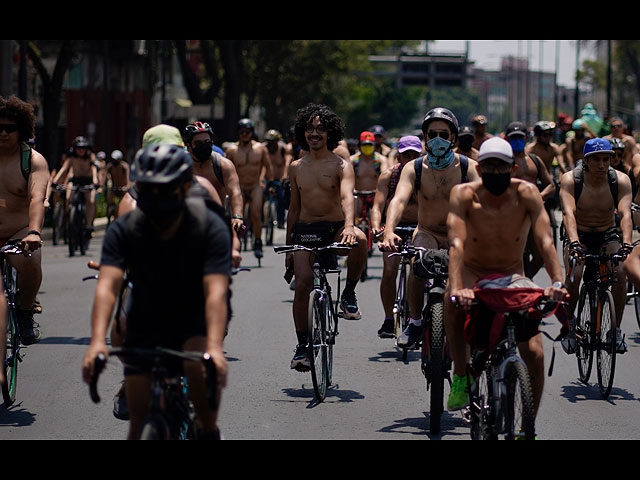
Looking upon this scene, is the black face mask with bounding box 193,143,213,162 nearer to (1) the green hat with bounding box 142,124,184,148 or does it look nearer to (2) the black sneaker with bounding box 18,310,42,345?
(2) the black sneaker with bounding box 18,310,42,345

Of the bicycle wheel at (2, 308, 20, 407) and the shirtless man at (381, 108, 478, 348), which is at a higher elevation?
the shirtless man at (381, 108, 478, 348)

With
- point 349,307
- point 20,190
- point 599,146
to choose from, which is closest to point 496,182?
point 599,146

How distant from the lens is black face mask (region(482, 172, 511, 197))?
6.64m

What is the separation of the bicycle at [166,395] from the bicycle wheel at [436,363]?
252cm

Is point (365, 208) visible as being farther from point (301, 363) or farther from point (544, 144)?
point (301, 363)

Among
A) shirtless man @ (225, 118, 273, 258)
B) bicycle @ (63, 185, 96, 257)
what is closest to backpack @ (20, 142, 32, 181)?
shirtless man @ (225, 118, 273, 258)

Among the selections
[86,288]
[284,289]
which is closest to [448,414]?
[284,289]

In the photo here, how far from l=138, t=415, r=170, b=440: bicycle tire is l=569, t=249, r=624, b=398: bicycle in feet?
15.0

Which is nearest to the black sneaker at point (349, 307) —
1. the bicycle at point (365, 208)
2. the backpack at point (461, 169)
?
the backpack at point (461, 169)

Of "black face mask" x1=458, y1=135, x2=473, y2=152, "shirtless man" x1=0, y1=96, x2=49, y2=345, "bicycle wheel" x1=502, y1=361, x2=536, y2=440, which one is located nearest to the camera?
"bicycle wheel" x1=502, y1=361, x2=536, y2=440

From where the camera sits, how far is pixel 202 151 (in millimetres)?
10047

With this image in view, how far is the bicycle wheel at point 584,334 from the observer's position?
30.9ft

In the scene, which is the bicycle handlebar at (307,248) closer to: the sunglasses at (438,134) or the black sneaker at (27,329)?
the sunglasses at (438,134)
